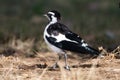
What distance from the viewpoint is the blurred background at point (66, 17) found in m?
21.5

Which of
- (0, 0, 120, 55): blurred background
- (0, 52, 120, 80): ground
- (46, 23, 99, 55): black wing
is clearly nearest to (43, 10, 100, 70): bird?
(46, 23, 99, 55): black wing

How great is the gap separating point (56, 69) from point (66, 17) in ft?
55.4

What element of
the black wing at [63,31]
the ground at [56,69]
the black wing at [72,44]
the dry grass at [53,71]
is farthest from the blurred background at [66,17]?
the black wing at [72,44]

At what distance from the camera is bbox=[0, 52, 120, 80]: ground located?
40.2 ft

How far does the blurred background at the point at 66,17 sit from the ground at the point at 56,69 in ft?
12.6

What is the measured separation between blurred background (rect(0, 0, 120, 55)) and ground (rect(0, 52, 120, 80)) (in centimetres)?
384

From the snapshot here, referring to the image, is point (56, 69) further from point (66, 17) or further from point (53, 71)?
point (66, 17)

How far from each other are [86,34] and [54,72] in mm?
6874

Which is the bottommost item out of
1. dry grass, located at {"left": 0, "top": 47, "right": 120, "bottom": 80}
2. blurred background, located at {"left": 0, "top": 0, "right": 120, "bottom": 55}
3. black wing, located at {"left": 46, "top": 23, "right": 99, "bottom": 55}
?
dry grass, located at {"left": 0, "top": 47, "right": 120, "bottom": 80}

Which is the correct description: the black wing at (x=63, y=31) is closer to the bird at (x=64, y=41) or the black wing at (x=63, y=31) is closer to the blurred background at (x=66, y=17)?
the bird at (x=64, y=41)

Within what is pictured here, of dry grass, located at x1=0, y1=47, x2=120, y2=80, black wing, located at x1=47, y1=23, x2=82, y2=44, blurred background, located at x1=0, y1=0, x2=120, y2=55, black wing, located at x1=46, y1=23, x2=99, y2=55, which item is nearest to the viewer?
dry grass, located at x1=0, y1=47, x2=120, y2=80

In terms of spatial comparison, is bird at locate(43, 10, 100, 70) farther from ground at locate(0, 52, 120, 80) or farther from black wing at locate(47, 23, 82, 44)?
ground at locate(0, 52, 120, 80)

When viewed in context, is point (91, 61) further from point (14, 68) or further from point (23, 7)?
point (23, 7)

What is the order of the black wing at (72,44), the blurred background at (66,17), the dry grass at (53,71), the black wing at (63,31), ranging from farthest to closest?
1. the blurred background at (66,17)
2. the black wing at (63,31)
3. the black wing at (72,44)
4. the dry grass at (53,71)
